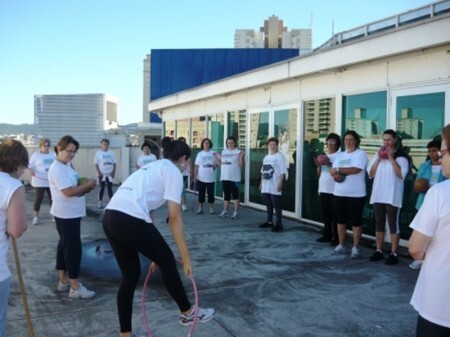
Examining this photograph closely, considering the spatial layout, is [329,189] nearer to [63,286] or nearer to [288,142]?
[288,142]

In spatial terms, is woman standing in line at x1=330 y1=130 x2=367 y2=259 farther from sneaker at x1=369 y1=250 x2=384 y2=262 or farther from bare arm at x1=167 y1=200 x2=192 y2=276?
bare arm at x1=167 y1=200 x2=192 y2=276

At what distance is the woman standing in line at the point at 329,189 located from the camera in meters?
7.32

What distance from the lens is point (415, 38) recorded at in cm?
634

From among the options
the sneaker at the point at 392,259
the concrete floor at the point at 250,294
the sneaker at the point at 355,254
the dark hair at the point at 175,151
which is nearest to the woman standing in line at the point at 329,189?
the concrete floor at the point at 250,294

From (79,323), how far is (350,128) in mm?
5672

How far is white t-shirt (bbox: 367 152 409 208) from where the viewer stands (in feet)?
20.1

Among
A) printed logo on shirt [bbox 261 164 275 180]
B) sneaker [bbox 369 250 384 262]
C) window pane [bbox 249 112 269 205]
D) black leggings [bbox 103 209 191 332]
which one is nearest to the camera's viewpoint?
black leggings [bbox 103 209 191 332]

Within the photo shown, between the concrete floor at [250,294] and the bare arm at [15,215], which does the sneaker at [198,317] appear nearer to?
the concrete floor at [250,294]

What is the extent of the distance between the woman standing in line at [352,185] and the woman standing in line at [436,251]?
4.33 meters

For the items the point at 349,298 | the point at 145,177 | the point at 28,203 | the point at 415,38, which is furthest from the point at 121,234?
the point at 28,203

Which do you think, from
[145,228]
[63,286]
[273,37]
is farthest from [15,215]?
[273,37]

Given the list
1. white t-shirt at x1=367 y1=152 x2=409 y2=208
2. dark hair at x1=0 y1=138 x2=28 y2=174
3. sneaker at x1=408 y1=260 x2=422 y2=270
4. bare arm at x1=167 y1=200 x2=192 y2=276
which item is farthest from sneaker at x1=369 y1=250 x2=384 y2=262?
dark hair at x1=0 y1=138 x2=28 y2=174

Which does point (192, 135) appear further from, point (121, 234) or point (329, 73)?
point (121, 234)

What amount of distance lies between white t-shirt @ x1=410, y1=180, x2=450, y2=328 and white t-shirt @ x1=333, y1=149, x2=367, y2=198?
4331 millimetres
